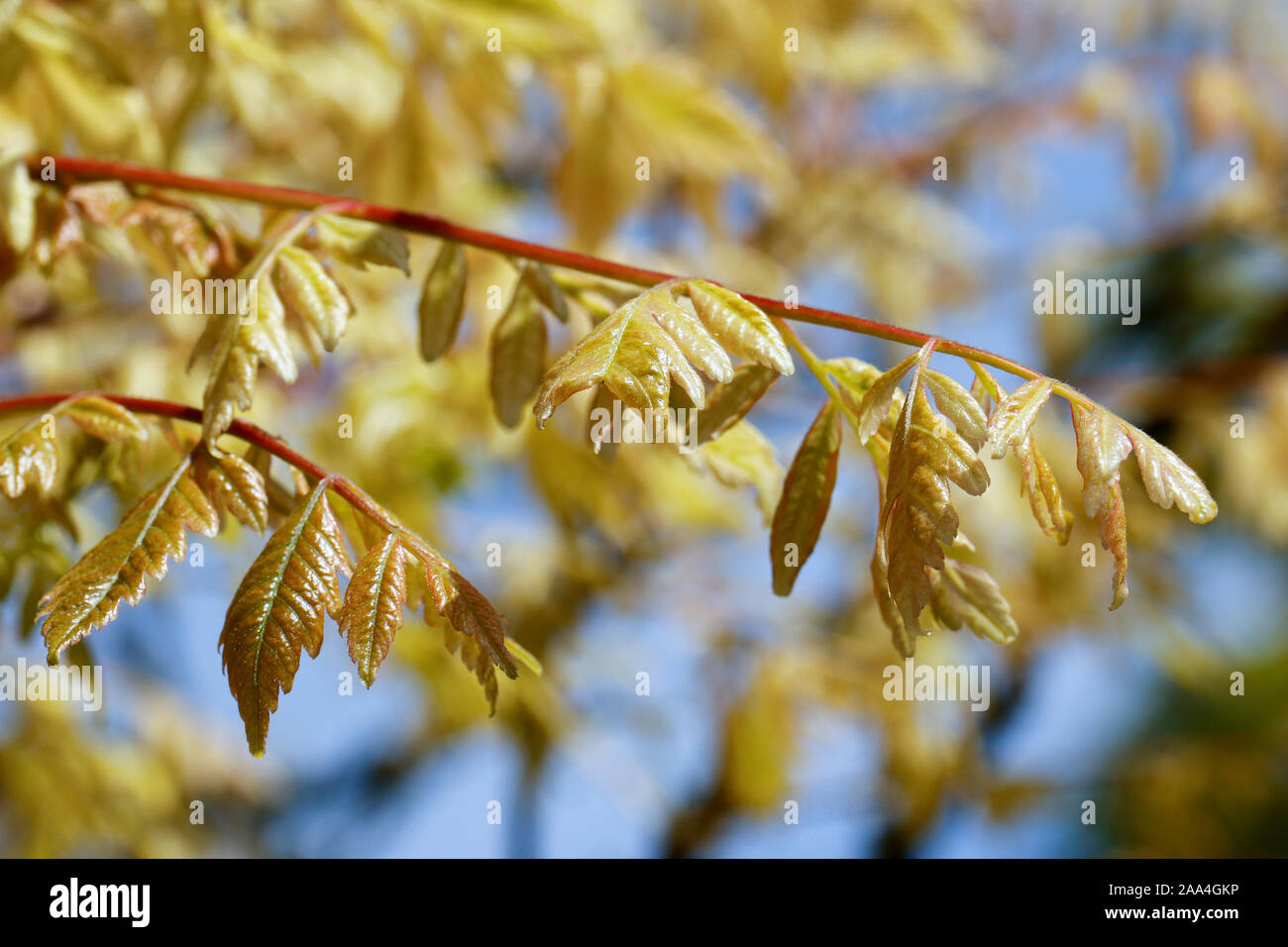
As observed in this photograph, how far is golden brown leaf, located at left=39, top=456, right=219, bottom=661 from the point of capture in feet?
2.40

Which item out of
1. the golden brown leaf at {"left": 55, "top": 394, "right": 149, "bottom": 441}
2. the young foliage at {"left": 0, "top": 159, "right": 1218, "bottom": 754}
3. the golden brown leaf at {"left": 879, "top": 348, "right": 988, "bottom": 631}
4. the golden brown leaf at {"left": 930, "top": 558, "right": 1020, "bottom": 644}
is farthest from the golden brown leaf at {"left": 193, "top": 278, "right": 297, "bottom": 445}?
the golden brown leaf at {"left": 930, "top": 558, "right": 1020, "bottom": 644}

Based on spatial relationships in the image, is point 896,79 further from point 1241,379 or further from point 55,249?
point 55,249

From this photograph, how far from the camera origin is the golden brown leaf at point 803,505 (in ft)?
2.75

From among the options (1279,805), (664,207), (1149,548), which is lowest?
(1279,805)

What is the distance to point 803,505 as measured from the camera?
841 millimetres

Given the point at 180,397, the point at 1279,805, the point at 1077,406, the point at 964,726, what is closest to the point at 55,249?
the point at 180,397

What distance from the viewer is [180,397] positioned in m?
1.79

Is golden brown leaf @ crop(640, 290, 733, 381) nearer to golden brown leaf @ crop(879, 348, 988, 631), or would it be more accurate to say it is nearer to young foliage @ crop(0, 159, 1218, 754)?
young foliage @ crop(0, 159, 1218, 754)

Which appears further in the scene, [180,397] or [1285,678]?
[1285,678]

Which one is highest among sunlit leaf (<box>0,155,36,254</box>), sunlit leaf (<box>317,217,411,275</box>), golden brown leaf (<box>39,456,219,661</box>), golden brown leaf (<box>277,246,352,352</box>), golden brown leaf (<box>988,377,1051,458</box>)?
sunlit leaf (<box>0,155,36,254</box>)

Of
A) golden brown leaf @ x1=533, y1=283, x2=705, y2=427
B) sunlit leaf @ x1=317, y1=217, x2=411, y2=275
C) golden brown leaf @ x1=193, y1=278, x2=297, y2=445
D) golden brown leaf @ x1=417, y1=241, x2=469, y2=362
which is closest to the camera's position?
golden brown leaf @ x1=533, y1=283, x2=705, y2=427

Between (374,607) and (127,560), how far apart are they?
193mm

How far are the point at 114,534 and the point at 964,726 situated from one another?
2.95 m

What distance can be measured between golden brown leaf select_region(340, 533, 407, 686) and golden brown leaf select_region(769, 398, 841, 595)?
0.29m
